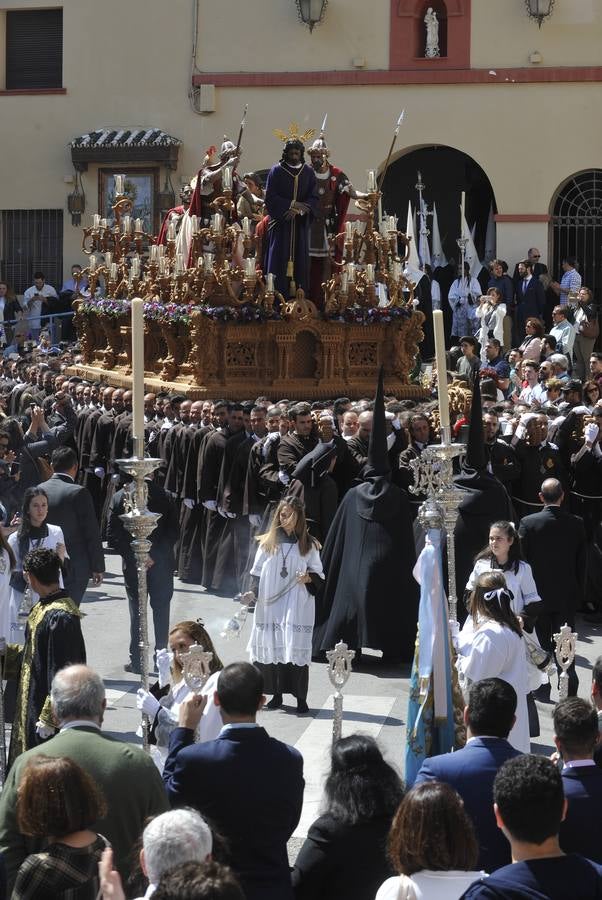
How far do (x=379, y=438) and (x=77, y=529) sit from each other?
2.65 meters

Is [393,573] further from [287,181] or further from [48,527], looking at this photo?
[287,181]

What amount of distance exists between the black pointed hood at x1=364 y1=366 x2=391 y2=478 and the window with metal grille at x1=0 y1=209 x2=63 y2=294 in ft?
67.7

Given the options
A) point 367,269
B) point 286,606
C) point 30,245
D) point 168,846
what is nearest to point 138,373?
point 168,846

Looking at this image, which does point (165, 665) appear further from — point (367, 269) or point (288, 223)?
point (288, 223)

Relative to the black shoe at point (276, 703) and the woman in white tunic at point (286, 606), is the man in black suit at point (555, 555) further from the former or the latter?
the black shoe at point (276, 703)

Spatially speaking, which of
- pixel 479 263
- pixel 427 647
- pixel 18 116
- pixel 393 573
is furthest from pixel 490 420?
pixel 18 116

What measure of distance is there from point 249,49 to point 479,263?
6.60 m

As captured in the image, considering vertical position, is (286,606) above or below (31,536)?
below

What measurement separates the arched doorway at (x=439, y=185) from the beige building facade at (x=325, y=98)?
7 centimetres

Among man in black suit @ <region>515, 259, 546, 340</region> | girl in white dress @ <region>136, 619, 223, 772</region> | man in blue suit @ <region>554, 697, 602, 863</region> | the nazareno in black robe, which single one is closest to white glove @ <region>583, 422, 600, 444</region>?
the nazareno in black robe

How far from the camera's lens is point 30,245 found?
3055cm

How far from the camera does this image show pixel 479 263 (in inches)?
1019

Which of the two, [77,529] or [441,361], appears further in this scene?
[77,529]

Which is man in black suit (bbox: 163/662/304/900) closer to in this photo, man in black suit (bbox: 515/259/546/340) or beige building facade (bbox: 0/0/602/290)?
man in black suit (bbox: 515/259/546/340)
